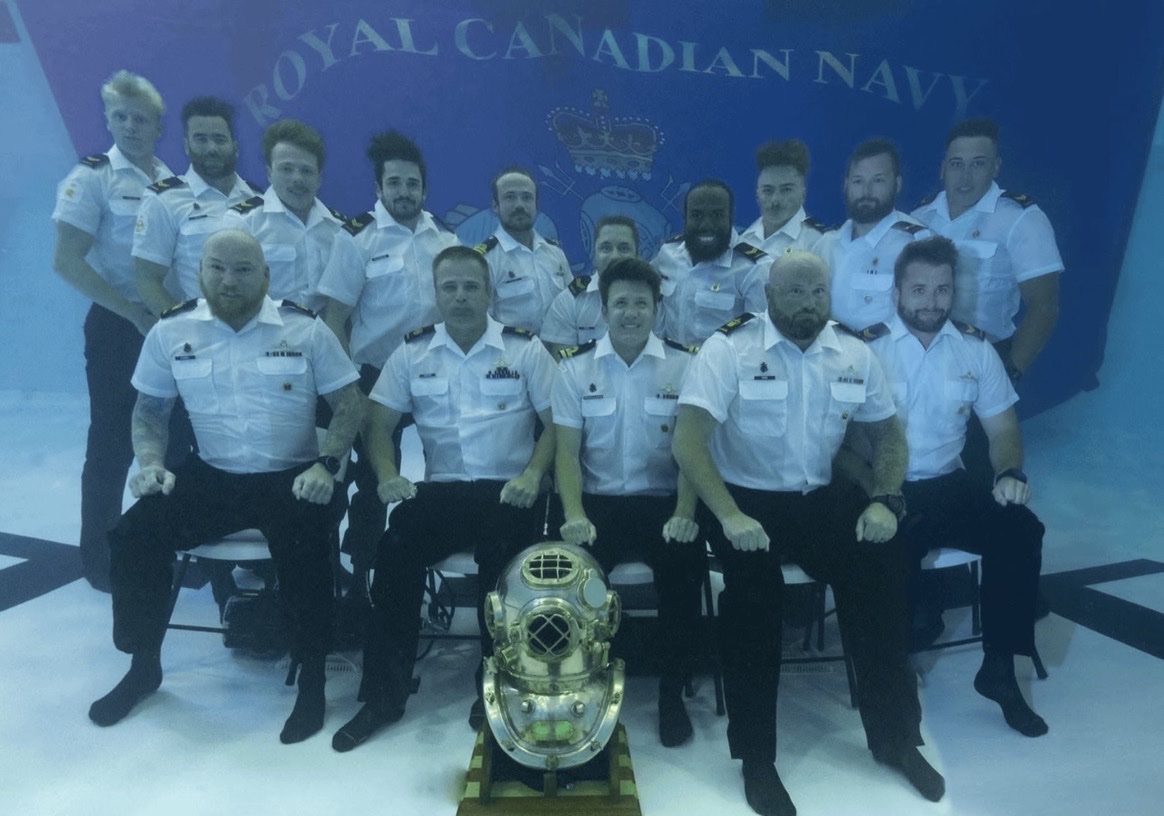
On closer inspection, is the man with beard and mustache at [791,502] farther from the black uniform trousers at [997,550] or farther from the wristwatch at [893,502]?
the black uniform trousers at [997,550]

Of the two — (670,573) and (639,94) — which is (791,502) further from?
(639,94)

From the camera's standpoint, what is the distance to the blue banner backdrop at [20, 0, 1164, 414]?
353 centimetres

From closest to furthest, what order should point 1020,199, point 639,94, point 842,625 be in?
point 842,625
point 1020,199
point 639,94

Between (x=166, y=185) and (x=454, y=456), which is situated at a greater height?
(x=166, y=185)

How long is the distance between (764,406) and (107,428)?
2629 mm

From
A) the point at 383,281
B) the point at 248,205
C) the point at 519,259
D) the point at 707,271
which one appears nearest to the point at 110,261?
the point at 248,205

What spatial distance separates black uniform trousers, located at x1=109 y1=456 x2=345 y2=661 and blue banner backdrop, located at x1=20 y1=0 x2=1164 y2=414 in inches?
88.2

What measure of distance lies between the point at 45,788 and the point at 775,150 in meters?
3.17

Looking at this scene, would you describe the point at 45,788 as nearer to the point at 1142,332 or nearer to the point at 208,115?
the point at 208,115

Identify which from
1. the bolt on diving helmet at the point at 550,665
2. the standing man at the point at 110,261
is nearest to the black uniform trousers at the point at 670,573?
the bolt on diving helmet at the point at 550,665

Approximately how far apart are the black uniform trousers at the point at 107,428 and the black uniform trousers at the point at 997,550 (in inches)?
110

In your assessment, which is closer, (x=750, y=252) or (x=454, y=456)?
(x=454, y=456)

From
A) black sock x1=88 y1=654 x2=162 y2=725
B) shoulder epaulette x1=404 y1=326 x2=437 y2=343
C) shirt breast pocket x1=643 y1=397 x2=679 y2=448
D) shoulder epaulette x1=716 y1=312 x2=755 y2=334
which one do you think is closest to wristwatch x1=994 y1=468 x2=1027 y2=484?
shoulder epaulette x1=716 y1=312 x2=755 y2=334

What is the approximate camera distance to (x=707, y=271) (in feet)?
10.4
